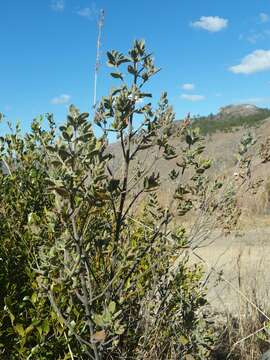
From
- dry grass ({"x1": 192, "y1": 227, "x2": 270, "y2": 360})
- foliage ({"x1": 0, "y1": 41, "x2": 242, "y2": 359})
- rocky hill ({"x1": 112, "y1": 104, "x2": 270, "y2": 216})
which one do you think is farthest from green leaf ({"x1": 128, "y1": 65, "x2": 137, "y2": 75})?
dry grass ({"x1": 192, "y1": 227, "x2": 270, "y2": 360})

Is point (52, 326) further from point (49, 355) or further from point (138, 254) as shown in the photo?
point (138, 254)

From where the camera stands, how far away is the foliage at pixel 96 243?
1710 millimetres

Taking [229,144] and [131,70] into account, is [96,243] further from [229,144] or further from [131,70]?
[229,144]

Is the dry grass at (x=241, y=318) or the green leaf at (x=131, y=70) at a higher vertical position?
the green leaf at (x=131, y=70)

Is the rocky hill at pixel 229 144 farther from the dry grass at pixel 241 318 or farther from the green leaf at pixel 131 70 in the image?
the dry grass at pixel 241 318

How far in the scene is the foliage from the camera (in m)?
1.71

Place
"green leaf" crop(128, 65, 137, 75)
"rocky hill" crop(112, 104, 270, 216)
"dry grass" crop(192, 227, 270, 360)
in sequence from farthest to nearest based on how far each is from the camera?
"dry grass" crop(192, 227, 270, 360) < "rocky hill" crop(112, 104, 270, 216) < "green leaf" crop(128, 65, 137, 75)

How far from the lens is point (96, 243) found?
2102 millimetres

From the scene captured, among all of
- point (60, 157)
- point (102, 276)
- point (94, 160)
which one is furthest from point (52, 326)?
point (60, 157)

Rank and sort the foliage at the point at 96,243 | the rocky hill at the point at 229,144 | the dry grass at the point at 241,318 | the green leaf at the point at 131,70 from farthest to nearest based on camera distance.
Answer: the dry grass at the point at 241,318, the rocky hill at the point at 229,144, the green leaf at the point at 131,70, the foliage at the point at 96,243

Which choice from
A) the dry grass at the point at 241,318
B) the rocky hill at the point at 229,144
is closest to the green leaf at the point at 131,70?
the rocky hill at the point at 229,144

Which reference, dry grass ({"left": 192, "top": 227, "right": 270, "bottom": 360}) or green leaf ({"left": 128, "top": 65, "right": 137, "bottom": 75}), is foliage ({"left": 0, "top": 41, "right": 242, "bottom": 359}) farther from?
dry grass ({"left": 192, "top": 227, "right": 270, "bottom": 360})

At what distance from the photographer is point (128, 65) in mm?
2117

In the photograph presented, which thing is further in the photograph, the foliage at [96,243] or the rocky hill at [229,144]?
the rocky hill at [229,144]
